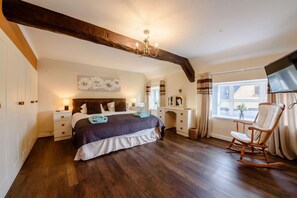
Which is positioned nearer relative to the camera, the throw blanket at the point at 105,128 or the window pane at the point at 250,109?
the throw blanket at the point at 105,128

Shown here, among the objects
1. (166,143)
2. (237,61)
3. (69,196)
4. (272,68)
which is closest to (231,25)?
(272,68)

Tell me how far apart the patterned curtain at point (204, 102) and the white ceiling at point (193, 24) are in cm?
77

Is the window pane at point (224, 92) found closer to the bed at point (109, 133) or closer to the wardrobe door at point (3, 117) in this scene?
the bed at point (109, 133)

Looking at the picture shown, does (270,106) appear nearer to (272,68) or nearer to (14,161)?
(272,68)

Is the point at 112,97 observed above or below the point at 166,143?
above

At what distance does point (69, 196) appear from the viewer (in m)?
1.48

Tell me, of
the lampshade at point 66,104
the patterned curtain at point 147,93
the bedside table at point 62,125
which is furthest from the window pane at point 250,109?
the lampshade at point 66,104

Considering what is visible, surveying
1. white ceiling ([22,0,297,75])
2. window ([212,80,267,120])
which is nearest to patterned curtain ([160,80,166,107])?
window ([212,80,267,120])

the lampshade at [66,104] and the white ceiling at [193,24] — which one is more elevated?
the white ceiling at [193,24]

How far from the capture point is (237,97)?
11.0 feet

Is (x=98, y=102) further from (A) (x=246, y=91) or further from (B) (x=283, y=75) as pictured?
(B) (x=283, y=75)

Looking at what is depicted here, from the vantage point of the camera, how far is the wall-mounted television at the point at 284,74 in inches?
66.2

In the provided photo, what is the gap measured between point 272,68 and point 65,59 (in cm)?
501

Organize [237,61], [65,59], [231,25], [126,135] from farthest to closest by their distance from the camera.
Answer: [65,59]
[237,61]
[126,135]
[231,25]
